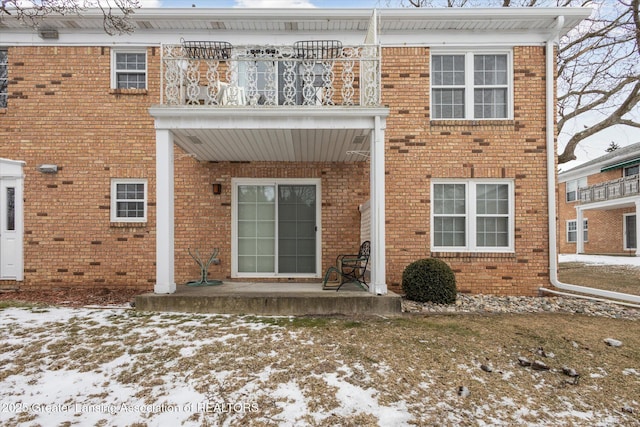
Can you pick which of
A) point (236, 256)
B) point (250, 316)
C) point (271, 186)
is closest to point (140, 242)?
point (236, 256)

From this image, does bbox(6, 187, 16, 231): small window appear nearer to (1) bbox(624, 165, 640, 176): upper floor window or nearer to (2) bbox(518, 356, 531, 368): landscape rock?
(2) bbox(518, 356, 531, 368): landscape rock

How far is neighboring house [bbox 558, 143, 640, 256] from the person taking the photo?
1852 cm

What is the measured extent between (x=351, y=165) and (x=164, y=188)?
12.8 ft

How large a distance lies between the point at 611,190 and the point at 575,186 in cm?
481

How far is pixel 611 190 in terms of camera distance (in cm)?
1902

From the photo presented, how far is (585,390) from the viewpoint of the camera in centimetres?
326

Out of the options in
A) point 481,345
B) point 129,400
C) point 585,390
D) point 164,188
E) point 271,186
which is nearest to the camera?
point 129,400

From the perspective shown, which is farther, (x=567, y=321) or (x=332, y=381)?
(x=567, y=321)

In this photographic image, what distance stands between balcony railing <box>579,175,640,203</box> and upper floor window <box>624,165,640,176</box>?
1.26m

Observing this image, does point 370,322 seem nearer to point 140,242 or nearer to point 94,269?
point 140,242

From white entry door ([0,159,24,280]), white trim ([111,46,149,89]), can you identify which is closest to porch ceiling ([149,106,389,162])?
white trim ([111,46,149,89])

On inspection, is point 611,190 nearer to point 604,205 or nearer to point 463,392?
point 604,205

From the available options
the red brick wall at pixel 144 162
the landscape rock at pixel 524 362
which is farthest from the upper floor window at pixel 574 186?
the landscape rock at pixel 524 362

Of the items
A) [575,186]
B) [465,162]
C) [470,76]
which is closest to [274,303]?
[465,162]
